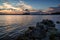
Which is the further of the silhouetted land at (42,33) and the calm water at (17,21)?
the calm water at (17,21)

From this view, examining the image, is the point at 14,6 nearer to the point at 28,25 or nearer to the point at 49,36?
the point at 28,25

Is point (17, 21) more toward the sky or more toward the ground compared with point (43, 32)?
more toward the sky

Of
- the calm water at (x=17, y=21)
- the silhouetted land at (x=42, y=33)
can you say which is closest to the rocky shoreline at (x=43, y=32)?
the silhouetted land at (x=42, y=33)

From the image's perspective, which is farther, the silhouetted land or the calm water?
the calm water

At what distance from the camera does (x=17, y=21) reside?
2.81 m

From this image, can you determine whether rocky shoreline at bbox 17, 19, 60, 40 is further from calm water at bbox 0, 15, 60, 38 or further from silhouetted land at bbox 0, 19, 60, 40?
calm water at bbox 0, 15, 60, 38

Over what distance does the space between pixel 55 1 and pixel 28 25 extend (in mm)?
748

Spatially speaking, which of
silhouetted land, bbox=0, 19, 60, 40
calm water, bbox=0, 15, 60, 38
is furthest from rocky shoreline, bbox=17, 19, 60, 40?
calm water, bbox=0, 15, 60, 38

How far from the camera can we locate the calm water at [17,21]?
2693 millimetres

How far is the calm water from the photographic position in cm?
269

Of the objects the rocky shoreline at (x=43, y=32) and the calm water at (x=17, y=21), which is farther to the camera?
the calm water at (x=17, y=21)

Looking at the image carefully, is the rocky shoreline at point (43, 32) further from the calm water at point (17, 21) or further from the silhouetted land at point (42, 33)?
the calm water at point (17, 21)

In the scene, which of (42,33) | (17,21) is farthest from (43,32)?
(17,21)

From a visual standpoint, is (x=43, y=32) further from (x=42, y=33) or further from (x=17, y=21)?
(x=17, y=21)
